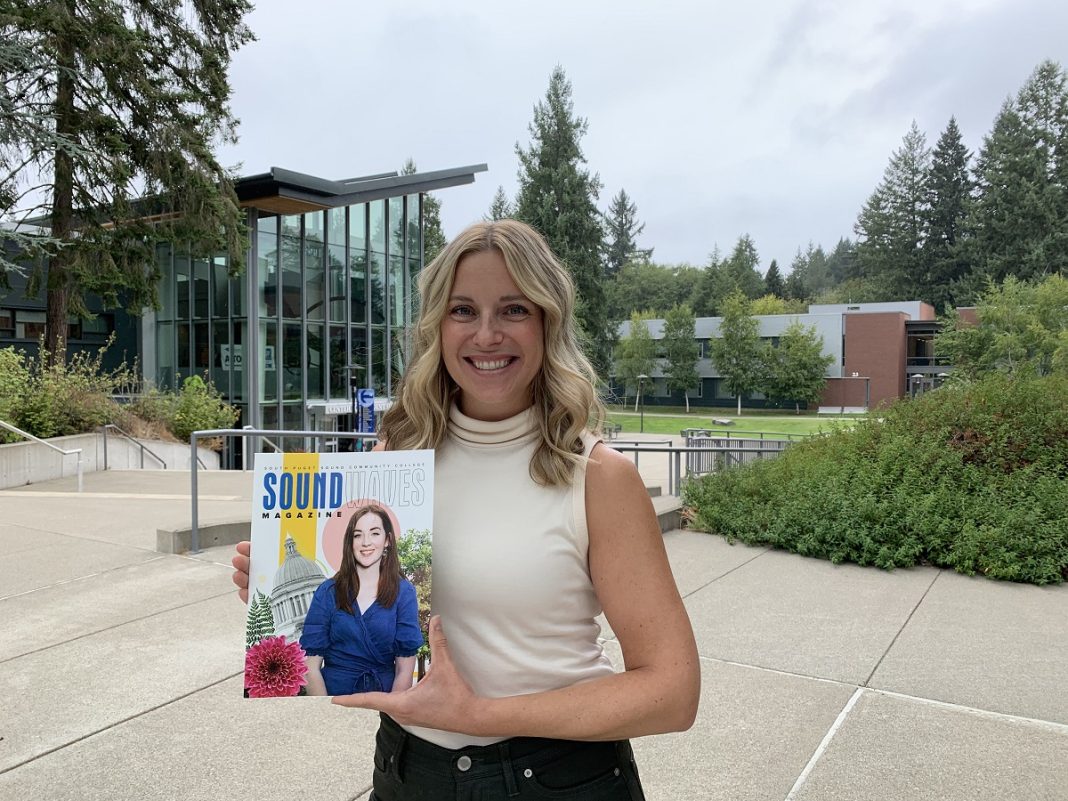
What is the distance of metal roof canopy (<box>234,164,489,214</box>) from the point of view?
915 inches

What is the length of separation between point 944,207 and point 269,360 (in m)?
67.5

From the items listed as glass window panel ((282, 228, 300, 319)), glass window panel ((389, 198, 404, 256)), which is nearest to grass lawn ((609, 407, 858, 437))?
glass window panel ((389, 198, 404, 256))

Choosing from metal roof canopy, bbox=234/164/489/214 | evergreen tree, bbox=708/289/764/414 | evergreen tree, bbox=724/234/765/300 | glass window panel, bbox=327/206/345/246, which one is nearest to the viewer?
metal roof canopy, bbox=234/164/489/214

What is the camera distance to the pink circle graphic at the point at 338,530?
1.42m

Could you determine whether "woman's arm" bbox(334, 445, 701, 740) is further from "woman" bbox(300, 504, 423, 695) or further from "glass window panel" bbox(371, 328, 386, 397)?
"glass window panel" bbox(371, 328, 386, 397)

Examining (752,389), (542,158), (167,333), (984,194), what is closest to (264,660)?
(167,333)

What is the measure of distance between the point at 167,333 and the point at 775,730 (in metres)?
27.8

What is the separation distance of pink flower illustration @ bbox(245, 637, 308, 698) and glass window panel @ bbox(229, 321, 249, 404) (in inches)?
1005

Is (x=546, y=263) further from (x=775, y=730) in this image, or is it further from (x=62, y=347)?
(x=62, y=347)

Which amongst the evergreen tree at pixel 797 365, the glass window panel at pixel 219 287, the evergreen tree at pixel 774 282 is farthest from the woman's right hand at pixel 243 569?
the evergreen tree at pixel 774 282

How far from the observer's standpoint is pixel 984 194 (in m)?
67.7

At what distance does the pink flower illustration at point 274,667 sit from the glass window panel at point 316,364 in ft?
86.0

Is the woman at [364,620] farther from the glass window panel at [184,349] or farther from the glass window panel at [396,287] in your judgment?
the glass window panel at [396,287]

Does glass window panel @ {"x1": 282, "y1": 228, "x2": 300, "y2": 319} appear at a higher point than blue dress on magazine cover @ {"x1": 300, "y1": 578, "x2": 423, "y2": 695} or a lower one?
higher
